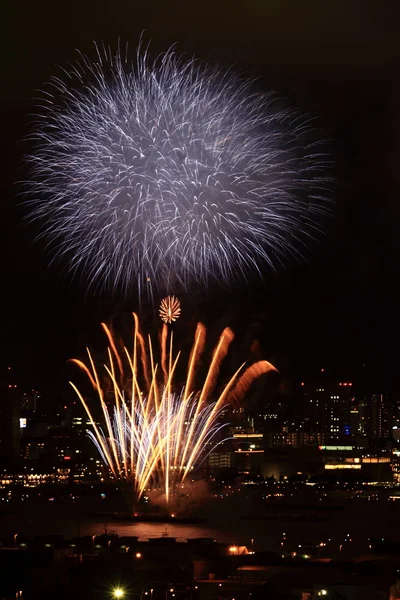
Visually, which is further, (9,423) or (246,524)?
(9,423)

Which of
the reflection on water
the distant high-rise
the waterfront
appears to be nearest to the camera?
the waterfront

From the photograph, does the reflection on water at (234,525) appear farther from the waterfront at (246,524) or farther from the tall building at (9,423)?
the tall building at (9,423)

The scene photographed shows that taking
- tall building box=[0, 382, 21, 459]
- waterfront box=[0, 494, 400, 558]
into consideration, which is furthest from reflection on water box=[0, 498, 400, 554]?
tall building box=[0, 382, 21, 459]

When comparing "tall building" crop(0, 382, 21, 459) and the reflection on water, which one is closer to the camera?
the reflection on water

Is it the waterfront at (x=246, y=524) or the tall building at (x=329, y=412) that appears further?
the tall building at (x=329, y=412)

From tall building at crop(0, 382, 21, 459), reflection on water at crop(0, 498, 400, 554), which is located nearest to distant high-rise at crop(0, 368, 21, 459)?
tall building at crop(0, 382, 21, 459)

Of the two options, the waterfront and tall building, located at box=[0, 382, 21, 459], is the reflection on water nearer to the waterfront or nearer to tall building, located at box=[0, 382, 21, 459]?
the waterfront

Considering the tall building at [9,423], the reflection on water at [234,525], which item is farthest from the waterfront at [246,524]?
the tall building at [9,423]

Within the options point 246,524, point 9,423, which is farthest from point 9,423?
point 246,524

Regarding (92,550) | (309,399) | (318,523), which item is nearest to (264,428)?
(309,399)

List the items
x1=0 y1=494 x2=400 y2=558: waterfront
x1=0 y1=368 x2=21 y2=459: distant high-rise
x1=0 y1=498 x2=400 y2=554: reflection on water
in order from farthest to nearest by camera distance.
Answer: x1=0 y1=368 x2=21 y2=459: distant high-rise → x1=0 y1=498 x2=400 y2=554: reflection on water → x1=0 y1=494 x2=400 y2=558: waterfront

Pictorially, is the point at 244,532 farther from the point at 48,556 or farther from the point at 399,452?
the point at 399,452

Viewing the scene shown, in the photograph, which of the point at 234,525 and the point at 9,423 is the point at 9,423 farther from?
the point at 234,525
